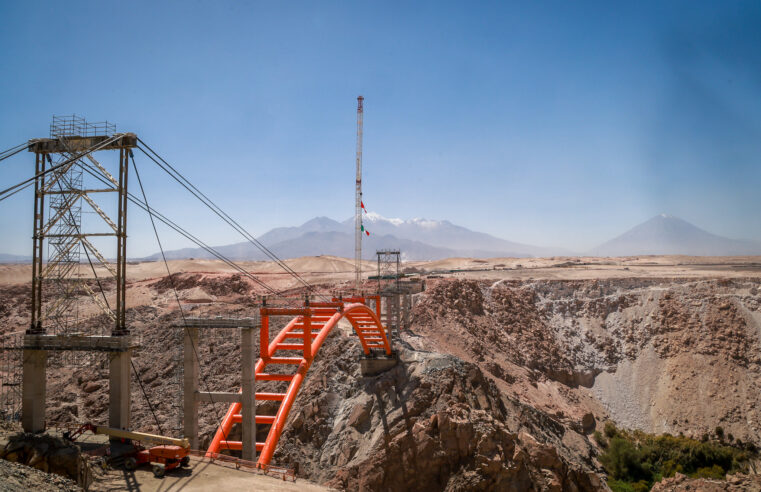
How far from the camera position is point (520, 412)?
34.2 meters

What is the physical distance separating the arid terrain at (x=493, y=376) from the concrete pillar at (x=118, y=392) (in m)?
12.7

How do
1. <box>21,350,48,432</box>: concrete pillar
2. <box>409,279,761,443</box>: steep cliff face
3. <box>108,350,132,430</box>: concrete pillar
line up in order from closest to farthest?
1. <box>108,350,132,430</box>: concrete pillar
2. <box>21,350,48,432</box>: concrete pillar
3. <box>409,279,761,443</box>: steep cliff face

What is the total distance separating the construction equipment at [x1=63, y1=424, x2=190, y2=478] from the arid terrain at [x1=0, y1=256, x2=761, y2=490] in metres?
12.0

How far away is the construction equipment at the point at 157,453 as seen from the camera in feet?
61.9

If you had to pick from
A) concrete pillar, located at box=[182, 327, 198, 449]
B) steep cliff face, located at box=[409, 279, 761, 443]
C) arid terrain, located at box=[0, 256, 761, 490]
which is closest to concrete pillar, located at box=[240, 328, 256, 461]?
concrete pillar, located at box=[182, 327, 198, 449]

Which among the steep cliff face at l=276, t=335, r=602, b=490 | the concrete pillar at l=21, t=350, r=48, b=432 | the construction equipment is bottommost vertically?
the steep cliff face at l=276, t=335, r=602, b=490

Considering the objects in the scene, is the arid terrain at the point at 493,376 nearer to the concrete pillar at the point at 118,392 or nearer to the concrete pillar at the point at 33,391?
the concrete pillar at the point at 118,392

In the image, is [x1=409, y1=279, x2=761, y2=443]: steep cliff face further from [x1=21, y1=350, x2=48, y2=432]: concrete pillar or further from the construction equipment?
[x1=21, y1=350, x2=48, y2=432]: concrete pillar

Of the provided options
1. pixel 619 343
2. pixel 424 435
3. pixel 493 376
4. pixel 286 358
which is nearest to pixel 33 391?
pixel 286 358

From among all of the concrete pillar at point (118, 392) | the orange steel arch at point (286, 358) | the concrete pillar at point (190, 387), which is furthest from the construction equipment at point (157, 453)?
the concrete pillar at point (190, 387)

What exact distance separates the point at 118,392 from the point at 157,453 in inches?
113

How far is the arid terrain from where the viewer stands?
29.0 metres

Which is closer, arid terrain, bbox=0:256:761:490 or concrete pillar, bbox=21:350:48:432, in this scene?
concrete pillar, bbox=21:350:48:432

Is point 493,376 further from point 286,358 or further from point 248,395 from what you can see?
point 248,395
